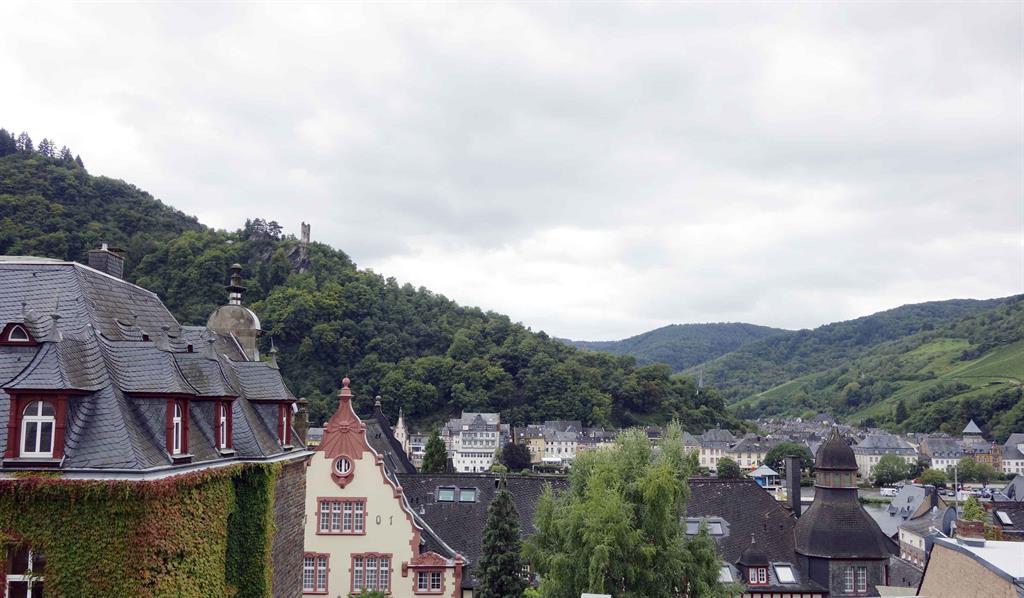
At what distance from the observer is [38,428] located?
11.5 meters

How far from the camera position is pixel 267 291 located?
424 feet

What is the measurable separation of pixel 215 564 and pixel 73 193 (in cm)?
11781

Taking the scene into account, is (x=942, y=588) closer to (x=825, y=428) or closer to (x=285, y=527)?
(x=285, y=527)

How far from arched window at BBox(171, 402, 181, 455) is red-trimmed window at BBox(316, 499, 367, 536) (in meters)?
17.9

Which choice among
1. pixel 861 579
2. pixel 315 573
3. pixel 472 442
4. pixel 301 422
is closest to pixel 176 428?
pixel 301 422

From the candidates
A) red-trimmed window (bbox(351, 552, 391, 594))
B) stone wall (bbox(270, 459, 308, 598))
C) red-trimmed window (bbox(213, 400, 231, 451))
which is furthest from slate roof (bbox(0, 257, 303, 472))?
red-trimmed window (bbox(351, 552, 391, 594))

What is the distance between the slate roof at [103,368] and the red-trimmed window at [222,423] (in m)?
0.14

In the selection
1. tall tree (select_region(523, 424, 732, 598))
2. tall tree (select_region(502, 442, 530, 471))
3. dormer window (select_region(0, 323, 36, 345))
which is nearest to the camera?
dormer window (select_region(0, 323, 36, 345))

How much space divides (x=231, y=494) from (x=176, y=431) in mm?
2829

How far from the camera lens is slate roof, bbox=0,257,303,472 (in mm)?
11586

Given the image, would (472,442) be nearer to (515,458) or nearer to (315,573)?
(515,458)

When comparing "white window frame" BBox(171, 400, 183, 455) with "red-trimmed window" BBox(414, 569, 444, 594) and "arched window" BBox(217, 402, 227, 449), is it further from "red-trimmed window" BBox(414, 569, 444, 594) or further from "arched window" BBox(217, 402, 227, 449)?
"red-trimmed window" BBox(414, 569, 444, 594)

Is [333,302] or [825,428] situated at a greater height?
[333,302]

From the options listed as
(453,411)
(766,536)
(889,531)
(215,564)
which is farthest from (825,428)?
(215,564)
